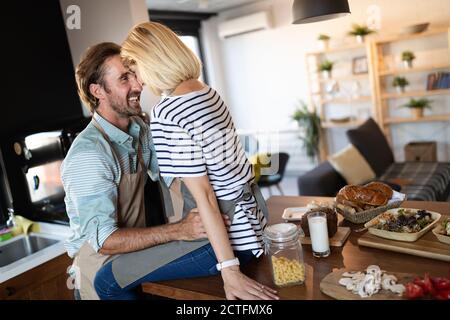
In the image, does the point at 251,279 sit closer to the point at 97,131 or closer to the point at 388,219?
the point at 388,219

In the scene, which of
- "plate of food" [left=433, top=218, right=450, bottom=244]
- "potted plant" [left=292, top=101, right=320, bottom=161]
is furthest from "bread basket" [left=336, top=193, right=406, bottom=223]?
"potted plant" [left=292, top=101, right=320, bottom=161]

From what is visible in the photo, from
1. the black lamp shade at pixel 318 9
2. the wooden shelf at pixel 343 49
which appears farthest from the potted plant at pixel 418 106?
the black lamp shade at pixel 318 9

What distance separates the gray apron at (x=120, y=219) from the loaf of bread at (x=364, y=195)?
78 cm

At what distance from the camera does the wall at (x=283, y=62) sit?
199 inches

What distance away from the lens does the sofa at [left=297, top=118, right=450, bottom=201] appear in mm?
3543

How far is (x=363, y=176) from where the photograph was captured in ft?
12.5

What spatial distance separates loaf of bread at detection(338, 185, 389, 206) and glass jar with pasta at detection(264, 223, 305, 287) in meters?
0.42

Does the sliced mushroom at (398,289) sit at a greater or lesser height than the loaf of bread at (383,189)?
lesser

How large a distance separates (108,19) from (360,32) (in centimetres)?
344

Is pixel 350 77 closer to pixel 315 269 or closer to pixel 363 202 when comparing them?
pixel 363 202

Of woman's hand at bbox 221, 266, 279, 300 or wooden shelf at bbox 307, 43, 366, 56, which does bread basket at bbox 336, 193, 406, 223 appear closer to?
woman's hand at bbox 221, 266, 279, 300

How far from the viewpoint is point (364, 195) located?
1.62 meters

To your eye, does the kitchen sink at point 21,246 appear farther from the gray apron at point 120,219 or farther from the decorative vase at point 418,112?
the decorative vase at point 418,112

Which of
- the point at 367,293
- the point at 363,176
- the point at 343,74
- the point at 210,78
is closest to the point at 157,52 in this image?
the point at 367,293
